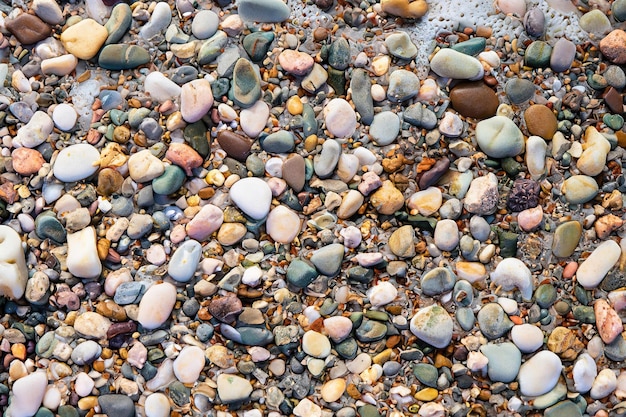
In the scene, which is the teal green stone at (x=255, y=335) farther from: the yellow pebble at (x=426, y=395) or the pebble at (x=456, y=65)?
→ the pebble at (x=456, y=65)

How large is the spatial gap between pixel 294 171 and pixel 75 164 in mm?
429

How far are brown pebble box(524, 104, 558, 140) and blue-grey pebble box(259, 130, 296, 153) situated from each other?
48 centimetres

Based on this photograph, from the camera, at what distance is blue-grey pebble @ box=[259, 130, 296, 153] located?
122 centimetres

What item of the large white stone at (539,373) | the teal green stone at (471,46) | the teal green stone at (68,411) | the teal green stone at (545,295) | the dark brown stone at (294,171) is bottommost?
the teal green stone at (68,411)

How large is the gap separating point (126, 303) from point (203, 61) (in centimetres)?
50

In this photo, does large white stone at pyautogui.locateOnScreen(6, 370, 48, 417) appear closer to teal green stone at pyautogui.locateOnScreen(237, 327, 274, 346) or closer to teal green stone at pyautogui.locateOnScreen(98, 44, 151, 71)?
teal green stone at pyautogui.locateOnScreen(237, 327, 274, 346)

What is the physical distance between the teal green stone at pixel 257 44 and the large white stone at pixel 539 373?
0.80 m

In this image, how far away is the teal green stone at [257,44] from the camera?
126 cm

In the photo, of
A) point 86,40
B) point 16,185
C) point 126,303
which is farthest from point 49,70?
point 126,303

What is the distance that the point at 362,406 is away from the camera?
1.17 metres

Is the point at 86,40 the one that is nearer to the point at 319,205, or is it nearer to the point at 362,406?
the point at 319,205

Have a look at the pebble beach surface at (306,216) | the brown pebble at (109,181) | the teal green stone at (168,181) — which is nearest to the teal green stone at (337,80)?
the pebble beach surface at (306,216)

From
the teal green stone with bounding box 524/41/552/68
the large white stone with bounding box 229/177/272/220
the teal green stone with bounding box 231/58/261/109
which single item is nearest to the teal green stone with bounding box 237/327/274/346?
the large white stone with bounding box 229/177/272/220

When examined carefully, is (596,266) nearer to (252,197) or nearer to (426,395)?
(426,395)
